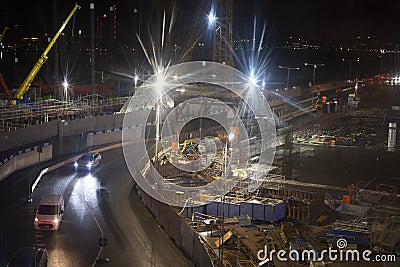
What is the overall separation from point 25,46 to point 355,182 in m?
24.3

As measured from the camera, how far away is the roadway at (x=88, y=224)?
609cm

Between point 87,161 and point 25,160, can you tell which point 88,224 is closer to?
point 25,160

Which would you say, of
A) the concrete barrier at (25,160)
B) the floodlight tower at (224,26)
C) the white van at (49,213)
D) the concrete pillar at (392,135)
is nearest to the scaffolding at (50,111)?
the concrete barrier at (25,160)

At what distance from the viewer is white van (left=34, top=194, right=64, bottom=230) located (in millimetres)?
6836

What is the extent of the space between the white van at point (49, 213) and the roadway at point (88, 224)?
0.09m

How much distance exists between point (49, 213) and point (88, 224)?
539 millimetres

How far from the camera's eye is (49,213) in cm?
695

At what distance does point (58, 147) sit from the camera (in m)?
11.2

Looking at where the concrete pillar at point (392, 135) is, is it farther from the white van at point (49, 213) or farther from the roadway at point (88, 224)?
the white van at point (49, 213)

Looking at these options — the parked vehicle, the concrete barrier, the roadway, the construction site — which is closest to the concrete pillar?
the construction site

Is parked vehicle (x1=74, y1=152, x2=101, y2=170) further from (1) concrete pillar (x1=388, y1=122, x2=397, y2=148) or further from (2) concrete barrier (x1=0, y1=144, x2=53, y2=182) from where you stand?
(1) concrete pillar (x1=388, y1=122, x2=397, y2=148)

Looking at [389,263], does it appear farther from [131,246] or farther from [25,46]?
[25,46]

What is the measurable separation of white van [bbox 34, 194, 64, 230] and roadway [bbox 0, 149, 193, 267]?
0.09m

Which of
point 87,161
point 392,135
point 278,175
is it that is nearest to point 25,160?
point 87,161
